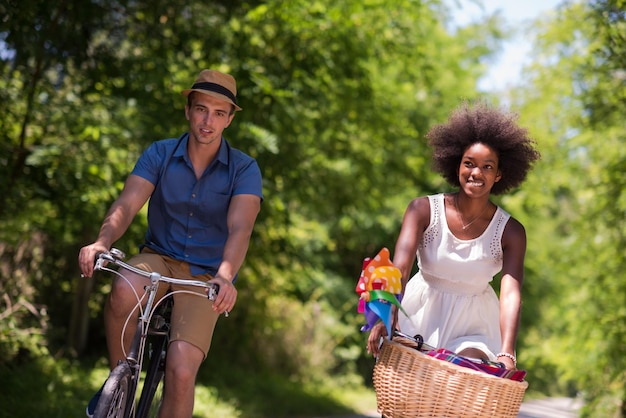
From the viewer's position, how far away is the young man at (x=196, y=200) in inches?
182

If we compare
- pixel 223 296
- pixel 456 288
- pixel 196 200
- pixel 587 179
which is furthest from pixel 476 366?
pixel 587 179

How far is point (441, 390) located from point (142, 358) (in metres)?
1.47

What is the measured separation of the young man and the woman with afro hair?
891 millimetres

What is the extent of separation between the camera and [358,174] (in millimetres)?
14023

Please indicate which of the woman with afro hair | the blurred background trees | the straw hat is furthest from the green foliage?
the straw hat

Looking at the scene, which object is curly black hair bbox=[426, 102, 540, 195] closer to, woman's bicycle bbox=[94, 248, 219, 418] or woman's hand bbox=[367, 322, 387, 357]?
woman's hand bbox=[367, 322, 387, 357]

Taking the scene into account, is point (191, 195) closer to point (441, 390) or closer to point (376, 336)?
point (376, 336)

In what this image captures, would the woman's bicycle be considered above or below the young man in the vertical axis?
below

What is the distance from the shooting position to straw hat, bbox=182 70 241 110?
4809mm

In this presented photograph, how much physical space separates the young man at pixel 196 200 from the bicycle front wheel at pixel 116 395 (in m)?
0.40

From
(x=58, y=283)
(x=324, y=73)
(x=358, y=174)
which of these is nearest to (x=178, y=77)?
(x=324, y=73)

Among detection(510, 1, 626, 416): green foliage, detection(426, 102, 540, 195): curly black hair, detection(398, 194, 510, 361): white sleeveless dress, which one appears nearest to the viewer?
detection(398, 194, 510, 361): white sleeveless dress

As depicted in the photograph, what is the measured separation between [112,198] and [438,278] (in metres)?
4.89

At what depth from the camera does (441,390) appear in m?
3.96
